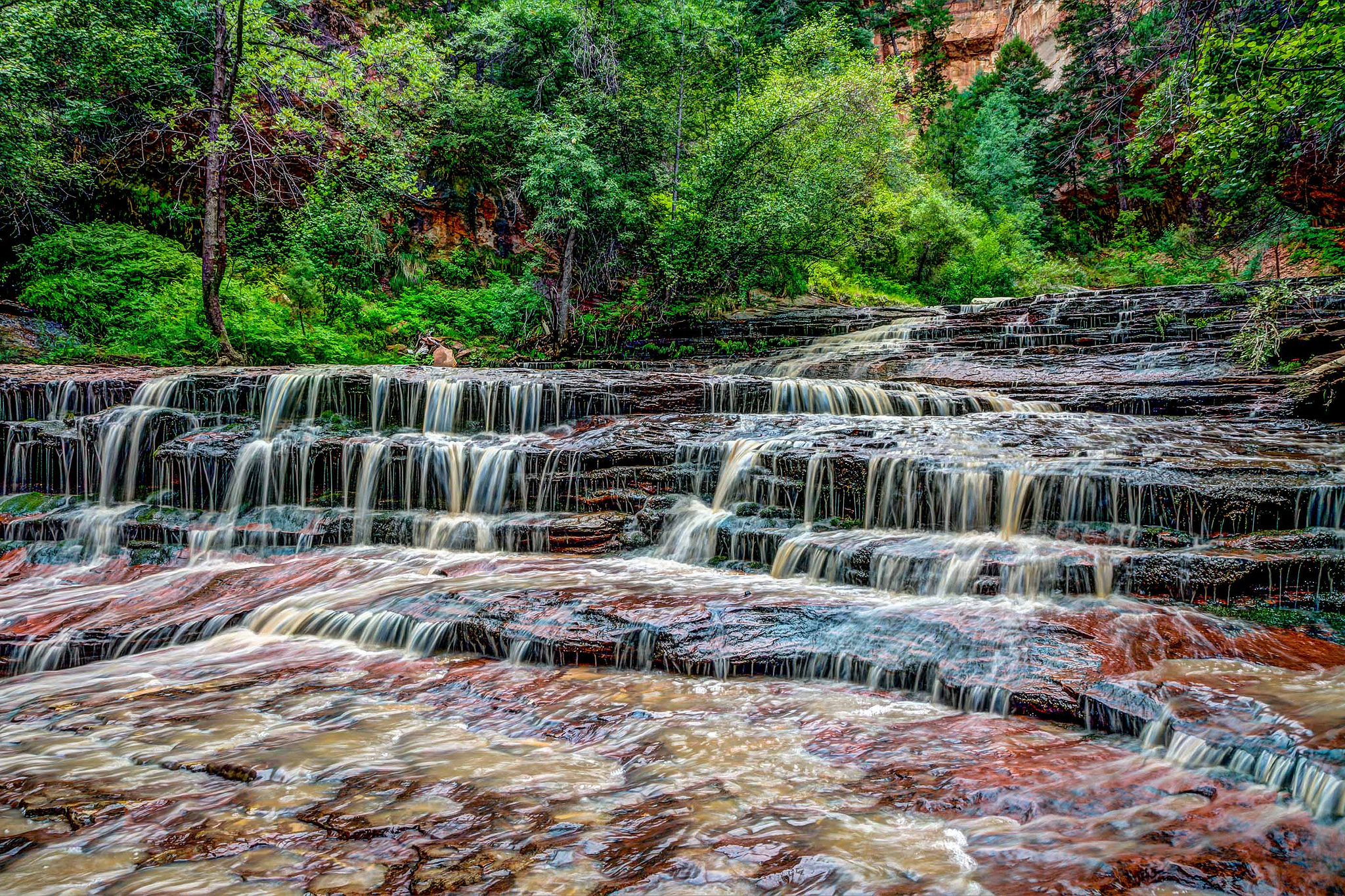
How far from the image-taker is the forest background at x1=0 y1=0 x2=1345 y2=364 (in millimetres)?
10484

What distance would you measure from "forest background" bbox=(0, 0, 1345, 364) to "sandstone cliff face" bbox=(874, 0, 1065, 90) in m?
27.6

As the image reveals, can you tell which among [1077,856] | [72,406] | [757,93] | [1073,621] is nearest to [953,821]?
[1077,856]

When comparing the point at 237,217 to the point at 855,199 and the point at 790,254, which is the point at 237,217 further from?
the point at 855,199

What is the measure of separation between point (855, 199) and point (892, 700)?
59.6 feet

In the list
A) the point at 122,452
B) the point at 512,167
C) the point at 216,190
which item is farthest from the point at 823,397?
the point at 512,167

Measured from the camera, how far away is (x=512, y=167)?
1805 cm

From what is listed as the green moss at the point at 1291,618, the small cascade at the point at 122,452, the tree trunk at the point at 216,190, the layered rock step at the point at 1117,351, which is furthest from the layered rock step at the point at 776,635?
the tree trunk at the point at 216,190

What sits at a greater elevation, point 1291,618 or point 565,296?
point 565,296

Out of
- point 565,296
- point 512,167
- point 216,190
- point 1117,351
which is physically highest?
point 512,167

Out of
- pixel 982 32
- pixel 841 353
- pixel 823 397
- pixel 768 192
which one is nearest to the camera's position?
pixel 823 397

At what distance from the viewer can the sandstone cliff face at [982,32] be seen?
46156 mm

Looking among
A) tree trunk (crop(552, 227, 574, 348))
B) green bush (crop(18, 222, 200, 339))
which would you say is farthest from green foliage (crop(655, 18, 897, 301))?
green bush (crop(18, 222, 200, 339))

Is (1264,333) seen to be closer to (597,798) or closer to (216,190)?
(597,798)

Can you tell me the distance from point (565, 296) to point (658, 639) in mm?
13616
